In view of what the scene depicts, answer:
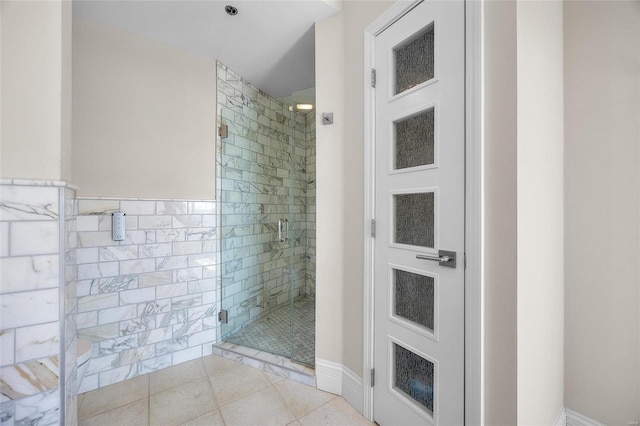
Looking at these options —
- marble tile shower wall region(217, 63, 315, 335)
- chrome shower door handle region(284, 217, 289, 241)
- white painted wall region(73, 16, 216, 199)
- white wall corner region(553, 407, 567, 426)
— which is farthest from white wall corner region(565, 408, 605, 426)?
white painted wall region(73, 16, 216, 199)

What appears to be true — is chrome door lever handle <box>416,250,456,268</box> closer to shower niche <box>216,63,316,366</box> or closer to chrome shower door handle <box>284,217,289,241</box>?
shower niche <box>216,63,316,366</box>

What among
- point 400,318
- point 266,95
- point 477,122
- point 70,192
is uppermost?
point 266,95

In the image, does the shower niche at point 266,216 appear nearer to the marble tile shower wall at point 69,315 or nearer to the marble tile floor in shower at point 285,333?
the marble tile floor in shower at point 285,333

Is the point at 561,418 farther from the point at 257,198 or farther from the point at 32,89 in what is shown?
the point at 32,89

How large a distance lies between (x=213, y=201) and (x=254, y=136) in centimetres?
83

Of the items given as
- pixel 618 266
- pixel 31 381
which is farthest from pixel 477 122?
pixel 31 381

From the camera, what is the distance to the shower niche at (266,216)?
7.82 feet

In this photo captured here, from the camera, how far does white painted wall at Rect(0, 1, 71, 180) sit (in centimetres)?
106

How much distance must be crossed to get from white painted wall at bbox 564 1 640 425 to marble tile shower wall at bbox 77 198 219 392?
2553 mm

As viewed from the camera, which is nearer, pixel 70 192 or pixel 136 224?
pixel 70 192

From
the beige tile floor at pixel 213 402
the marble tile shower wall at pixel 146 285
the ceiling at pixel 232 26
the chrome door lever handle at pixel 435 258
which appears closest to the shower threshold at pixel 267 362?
the beige tile floor at pixel 213 402

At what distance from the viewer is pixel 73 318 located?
4.55 ft

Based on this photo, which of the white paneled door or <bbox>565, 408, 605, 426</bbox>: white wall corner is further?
<bbox>565, 408, 605, 426</bbox>: white wall corner

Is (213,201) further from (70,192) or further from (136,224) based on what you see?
(70,192)
